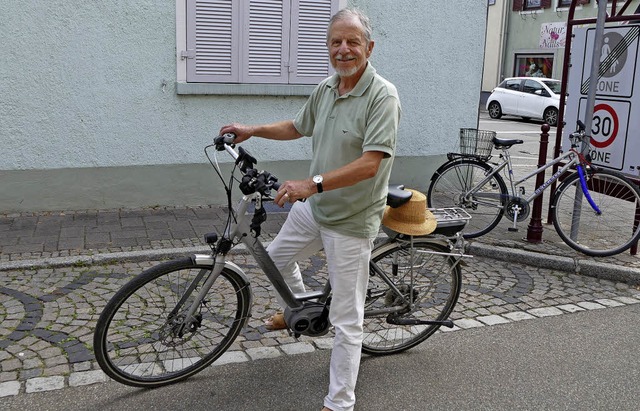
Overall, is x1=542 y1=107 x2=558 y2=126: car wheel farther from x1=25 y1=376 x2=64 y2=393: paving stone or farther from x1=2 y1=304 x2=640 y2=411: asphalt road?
x1=25 y1=376 x2=64 y2=393: paving stone

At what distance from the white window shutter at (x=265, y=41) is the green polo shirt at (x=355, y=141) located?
4196 mm

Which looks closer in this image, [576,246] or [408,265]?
[408,265]

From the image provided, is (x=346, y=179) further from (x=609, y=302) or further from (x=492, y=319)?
(x=609, y=302)

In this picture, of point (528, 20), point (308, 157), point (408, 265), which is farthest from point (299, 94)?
point (528, 20)

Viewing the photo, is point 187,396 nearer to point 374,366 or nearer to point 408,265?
point 374,366

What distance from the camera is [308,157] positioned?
802 centimetres

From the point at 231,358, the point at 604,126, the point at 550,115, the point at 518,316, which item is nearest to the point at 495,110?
the point at 550,115

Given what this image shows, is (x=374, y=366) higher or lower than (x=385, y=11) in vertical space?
lower

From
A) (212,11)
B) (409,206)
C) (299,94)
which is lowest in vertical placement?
(409,206)

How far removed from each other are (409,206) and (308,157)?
14.6 feet

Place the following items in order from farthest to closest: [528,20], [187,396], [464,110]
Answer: [528,20]
[464,110]
[187,396]

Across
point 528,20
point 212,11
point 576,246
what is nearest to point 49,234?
point 212,11

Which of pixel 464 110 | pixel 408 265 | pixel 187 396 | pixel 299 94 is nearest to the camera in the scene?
pixel 187 396

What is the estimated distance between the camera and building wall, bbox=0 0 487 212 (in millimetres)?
6605
